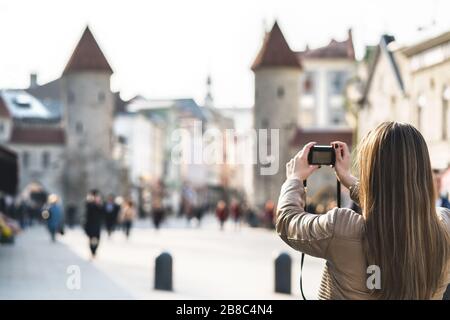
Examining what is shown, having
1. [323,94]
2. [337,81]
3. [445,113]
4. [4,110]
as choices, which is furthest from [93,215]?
[337,81]

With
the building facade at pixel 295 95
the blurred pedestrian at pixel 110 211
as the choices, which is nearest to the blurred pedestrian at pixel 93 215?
the blurred pedestrian at pixel 110 211

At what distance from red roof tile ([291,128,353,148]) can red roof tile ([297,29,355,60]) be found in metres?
10.1

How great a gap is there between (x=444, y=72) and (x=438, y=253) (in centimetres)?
2509

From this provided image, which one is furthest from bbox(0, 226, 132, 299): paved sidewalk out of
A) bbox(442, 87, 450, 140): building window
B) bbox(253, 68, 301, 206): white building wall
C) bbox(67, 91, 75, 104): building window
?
bbox(67, 91, 75, 104): building window

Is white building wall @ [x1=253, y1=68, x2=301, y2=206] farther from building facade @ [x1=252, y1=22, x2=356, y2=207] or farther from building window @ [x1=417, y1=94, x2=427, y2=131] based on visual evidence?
building window @ [x1=417, y1=94, x2=427, y2=131]

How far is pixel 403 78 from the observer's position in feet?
112

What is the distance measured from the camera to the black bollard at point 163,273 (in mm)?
13031

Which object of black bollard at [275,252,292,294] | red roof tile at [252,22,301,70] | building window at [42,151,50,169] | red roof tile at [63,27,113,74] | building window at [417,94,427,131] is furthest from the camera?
red roof tile at [63,27,113,74]

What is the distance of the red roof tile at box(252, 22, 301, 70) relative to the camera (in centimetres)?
6744

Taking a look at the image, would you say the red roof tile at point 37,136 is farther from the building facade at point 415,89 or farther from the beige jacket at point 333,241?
the beige jacket at point 333,241

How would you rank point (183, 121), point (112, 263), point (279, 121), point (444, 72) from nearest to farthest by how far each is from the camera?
point (112, 263)
point (444, 72)
point (279, 121)
point (183, 121)

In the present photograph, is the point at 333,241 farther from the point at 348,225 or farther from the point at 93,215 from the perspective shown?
the point at 93,215
